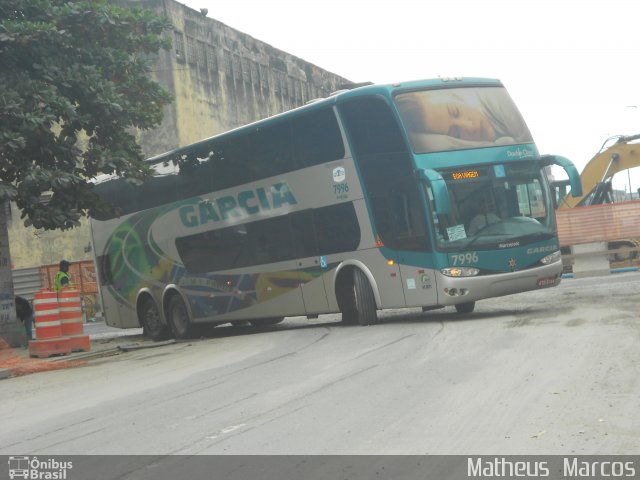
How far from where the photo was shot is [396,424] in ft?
28.1

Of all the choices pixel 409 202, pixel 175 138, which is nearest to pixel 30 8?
pixel 409 202

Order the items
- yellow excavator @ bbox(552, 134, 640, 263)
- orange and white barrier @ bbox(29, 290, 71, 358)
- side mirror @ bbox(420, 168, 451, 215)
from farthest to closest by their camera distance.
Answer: yellow excavator @ bbox(552, 134, 640, 263), orange and white barrier @ bbox(29, 290, 71, 358), side mirror @ bbox(420, 168, 451, 215)

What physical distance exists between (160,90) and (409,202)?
271 inches

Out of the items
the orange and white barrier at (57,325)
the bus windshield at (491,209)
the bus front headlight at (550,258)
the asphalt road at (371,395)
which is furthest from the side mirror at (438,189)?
the orange and white barrier at (57,325)

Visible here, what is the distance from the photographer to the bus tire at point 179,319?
77.8 feet

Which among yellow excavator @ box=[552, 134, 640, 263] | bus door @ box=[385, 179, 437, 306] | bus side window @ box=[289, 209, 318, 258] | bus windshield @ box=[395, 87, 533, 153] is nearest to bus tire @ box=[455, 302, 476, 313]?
bus door @ box=[385, 179, 437, 306]

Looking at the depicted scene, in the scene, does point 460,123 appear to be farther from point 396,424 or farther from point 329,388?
point 396,424

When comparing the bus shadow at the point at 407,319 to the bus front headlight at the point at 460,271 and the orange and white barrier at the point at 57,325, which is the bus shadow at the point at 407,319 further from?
the orange and white barrier at the point at 57,325

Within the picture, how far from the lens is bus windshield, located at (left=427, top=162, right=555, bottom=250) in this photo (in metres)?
18.0

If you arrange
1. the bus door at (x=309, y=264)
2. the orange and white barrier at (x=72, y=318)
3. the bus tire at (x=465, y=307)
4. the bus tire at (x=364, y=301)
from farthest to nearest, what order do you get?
the bus tire at (x=465, y=307), the bus door at (x=309, y=264), the orange and white barrier at (x=72, y=318), the bus tire at (x=364, y=301)

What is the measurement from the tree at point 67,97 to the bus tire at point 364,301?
17.0ft
